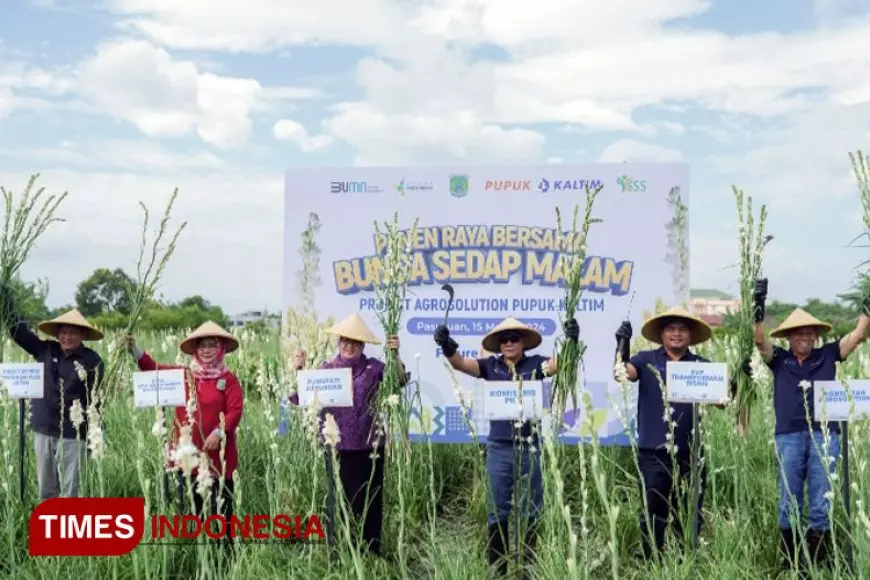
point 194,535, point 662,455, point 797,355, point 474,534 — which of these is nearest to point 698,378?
point 662,455

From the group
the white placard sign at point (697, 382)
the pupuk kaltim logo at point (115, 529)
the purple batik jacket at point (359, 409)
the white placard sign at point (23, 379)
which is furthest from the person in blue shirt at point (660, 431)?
the white placard sign at point (23, 379)

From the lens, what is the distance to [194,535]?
16.3 ft

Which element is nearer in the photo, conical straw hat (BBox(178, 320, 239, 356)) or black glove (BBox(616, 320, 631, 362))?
black glove (BBox(616, 320, 631, 362))

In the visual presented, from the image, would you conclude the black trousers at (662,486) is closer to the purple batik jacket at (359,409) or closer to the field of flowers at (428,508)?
the field of flowers at (428,508)

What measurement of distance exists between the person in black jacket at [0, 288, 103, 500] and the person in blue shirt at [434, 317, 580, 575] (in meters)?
2.75

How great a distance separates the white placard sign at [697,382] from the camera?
4785 mm

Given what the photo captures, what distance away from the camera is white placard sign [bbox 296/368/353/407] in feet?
16.6

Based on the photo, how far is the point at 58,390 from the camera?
6051 millimetres

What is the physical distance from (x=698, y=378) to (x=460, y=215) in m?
3.00

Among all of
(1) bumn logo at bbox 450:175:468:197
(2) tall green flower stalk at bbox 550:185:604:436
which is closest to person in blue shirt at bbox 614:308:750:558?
(2) tall green flower stalk at bbox 550:185:604:436

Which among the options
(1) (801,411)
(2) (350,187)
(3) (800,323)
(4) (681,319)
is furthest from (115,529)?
(3) (800,323)

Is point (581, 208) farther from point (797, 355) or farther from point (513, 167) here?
point (797, 355)

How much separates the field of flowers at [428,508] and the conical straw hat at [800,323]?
39 cm

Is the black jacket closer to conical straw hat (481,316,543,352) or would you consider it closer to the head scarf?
the head scarf
